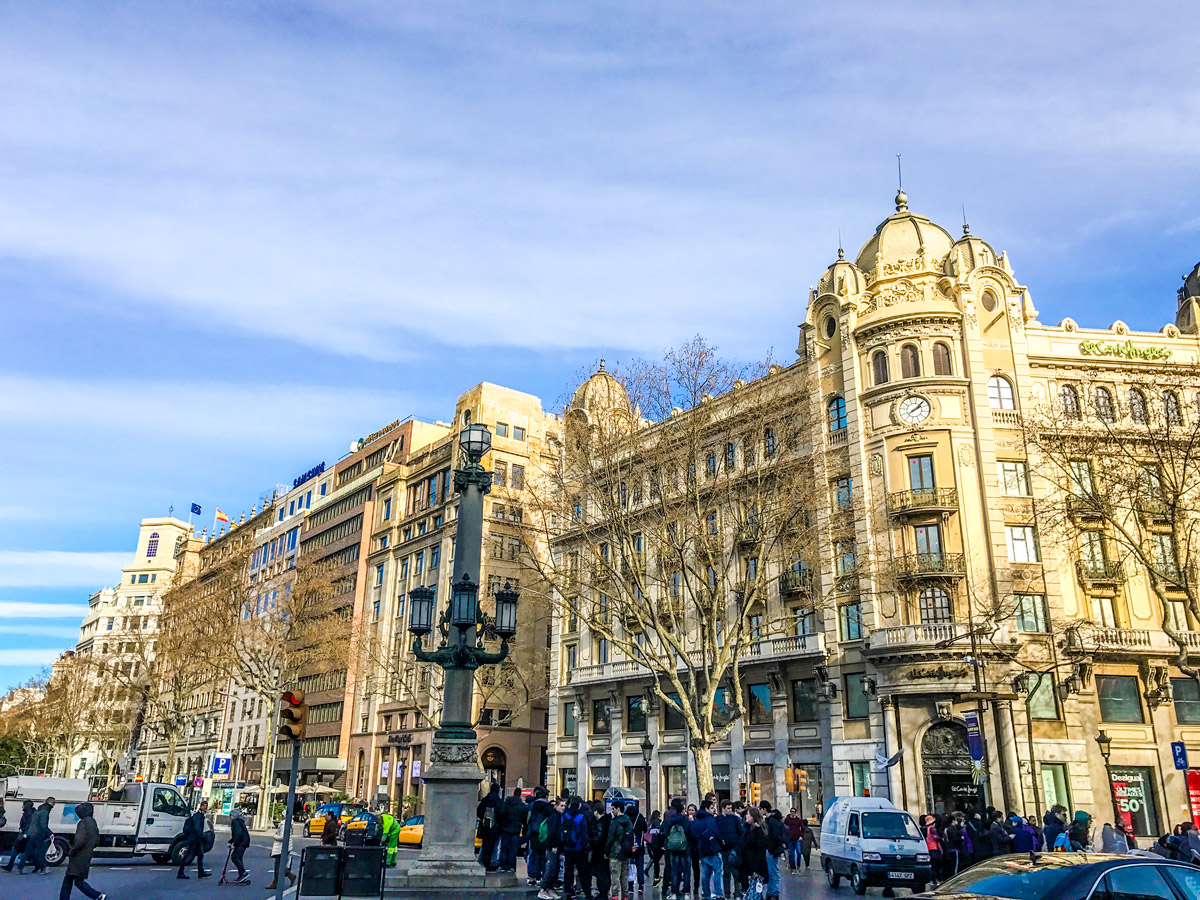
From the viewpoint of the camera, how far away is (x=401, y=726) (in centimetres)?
6203

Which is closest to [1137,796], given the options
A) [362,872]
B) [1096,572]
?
[1096,572]

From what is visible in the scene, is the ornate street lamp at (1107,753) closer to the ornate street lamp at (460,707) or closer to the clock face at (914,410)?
the clock face at (914,410)

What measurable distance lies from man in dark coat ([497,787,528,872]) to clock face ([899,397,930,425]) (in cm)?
2429

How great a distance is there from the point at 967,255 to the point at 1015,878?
37109 millimetres

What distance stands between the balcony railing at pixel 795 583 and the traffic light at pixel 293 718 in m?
26.8

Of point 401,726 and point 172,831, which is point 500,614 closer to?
point 172,831

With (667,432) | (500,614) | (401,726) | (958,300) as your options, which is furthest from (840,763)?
(401,726)

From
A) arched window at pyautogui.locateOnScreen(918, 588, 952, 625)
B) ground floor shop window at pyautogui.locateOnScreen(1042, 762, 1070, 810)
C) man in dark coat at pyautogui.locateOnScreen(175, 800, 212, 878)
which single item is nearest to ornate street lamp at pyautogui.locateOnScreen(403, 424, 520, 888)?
man in dark coat at pyautogui.locateOnScreen(175, 800, 212, 878)

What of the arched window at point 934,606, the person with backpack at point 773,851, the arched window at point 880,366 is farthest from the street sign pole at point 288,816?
the arched window at point 880,366

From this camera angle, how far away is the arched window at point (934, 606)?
35.3 m

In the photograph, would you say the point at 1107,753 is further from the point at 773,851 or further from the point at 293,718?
the point at 293,718

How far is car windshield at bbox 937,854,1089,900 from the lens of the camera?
7250 millimetres

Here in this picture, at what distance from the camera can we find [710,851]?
16.7m

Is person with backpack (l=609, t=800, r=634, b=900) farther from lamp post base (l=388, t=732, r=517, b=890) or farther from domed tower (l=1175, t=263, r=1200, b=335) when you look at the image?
domed tower (l=1175, t=263, r=1200, b=335)
